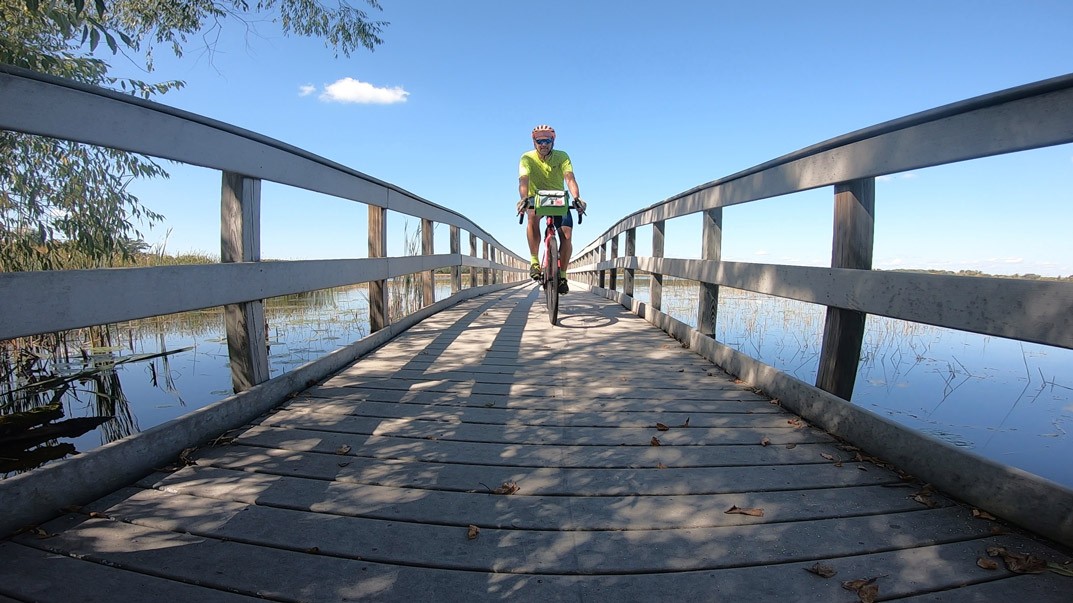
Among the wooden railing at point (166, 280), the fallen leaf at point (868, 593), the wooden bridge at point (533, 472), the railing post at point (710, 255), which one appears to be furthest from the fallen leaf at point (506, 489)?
the railing post at point (710, 255)

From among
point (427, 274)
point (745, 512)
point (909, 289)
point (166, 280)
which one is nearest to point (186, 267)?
point (166, 280)

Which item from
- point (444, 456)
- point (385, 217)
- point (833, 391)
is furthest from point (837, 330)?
point (385, 217)

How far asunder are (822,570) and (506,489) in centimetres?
99

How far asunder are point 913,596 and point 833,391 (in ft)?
4.30

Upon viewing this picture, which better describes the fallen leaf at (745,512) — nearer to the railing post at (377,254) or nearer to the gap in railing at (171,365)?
the gap in railing at (171,365)

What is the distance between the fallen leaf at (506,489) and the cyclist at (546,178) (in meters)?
3.89

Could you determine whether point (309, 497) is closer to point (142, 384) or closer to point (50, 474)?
point (50, 474)

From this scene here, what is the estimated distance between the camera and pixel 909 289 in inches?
71.9

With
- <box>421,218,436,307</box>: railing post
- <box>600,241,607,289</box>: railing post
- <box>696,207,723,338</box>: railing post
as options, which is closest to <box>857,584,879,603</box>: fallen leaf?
<box>696,207,723,338</box>: railing post

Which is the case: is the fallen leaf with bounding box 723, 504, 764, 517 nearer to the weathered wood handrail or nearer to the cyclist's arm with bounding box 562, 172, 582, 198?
the weathered wood handrail

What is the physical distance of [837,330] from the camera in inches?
91.9

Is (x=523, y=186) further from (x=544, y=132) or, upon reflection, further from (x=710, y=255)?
(x=710, y=255)

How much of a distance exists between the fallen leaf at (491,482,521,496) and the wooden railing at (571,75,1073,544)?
148 cm

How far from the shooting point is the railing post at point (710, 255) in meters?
3.91
